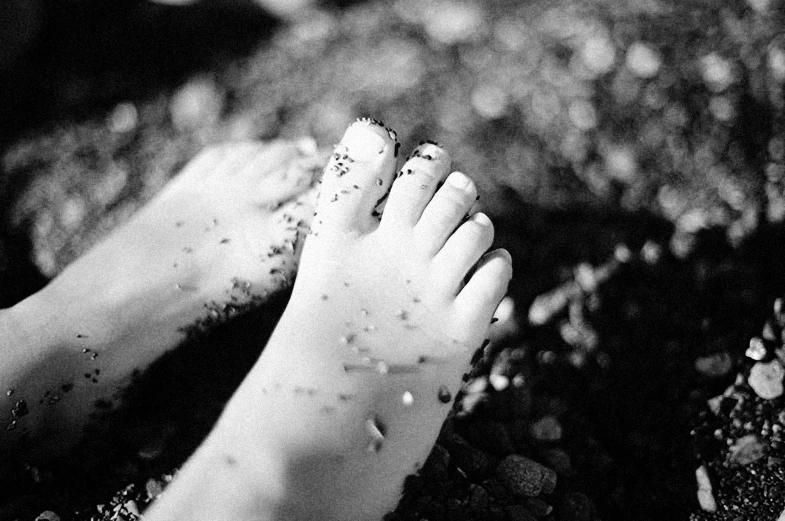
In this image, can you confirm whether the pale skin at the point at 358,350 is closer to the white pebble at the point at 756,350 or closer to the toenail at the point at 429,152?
the toenail at the point at 429,152

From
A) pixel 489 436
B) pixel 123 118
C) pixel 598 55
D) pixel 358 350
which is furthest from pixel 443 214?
pixel 123 118

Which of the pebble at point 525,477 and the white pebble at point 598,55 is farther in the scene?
the white pebble at point 598,55

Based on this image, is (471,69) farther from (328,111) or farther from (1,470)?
(1,470)

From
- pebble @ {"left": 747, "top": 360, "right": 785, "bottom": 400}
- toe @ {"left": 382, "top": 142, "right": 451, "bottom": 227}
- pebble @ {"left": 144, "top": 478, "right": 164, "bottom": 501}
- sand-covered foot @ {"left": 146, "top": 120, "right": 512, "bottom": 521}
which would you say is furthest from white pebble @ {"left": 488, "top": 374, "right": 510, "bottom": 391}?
pebble @ {"left": 144, "top": 478, "right": 164, "bottom": 501}

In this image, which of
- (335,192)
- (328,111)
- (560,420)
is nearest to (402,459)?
(560,420)

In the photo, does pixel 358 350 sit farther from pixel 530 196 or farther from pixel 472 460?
pixel 530 196

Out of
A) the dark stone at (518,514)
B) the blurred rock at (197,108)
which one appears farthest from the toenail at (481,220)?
the blurred rock at (197,108)
